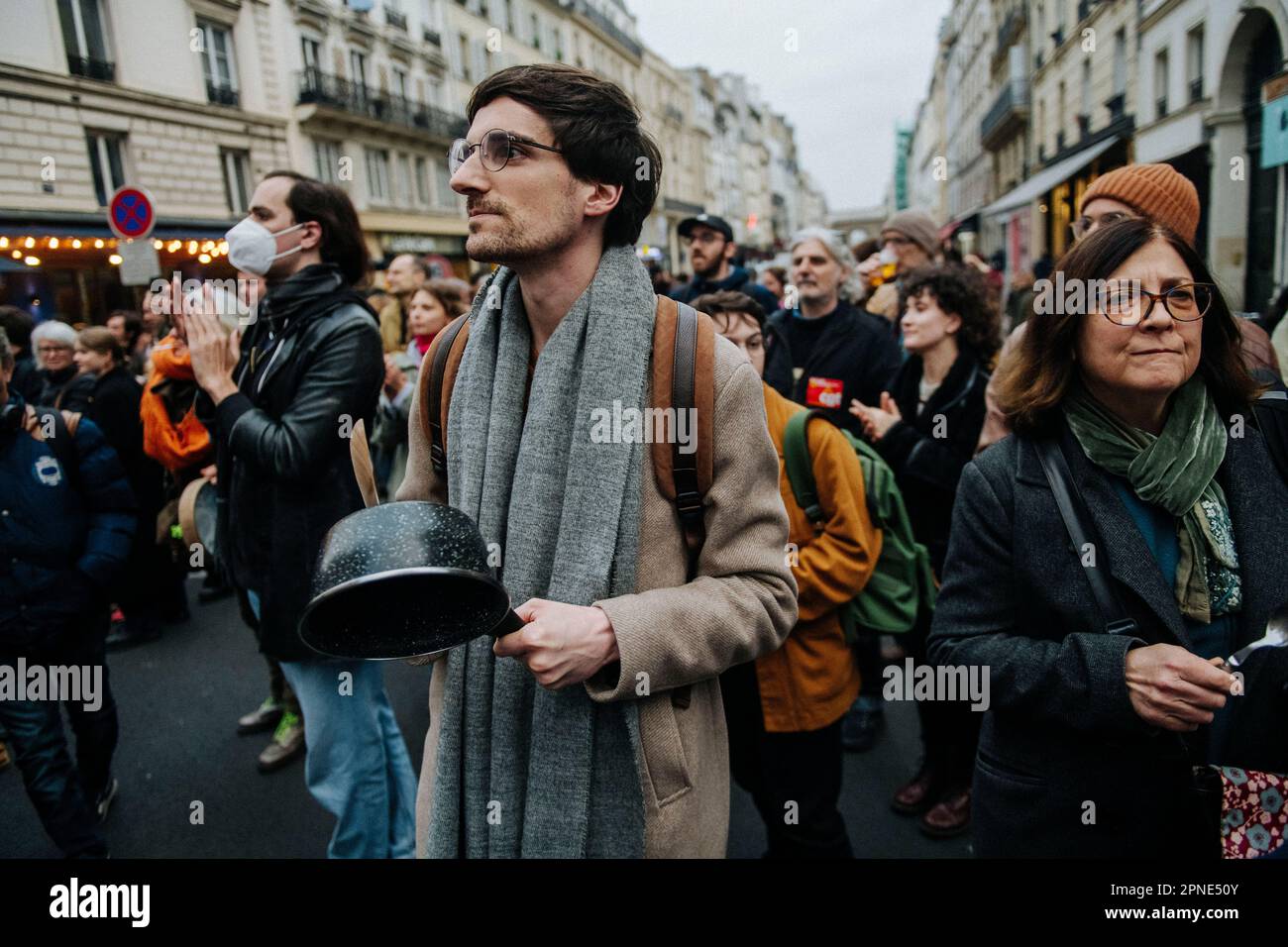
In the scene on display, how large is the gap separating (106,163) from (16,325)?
489 centimetres

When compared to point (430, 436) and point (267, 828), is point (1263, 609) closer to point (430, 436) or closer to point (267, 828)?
point (430, 436)

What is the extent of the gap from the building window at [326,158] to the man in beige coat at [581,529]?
83.4 feet

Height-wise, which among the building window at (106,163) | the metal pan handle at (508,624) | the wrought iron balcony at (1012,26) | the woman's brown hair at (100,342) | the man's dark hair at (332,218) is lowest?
the metal pan handle at (508,624)

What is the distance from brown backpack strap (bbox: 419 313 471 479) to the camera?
1.74m

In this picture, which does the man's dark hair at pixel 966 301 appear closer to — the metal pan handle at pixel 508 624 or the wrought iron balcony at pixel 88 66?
the metal pan handle at pixel 508 624

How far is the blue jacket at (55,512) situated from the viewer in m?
2.91

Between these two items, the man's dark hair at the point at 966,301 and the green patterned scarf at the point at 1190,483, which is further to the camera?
the man's dark hair at the point at 966,301

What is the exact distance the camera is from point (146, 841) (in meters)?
3.47

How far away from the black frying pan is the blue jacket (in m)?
2.54

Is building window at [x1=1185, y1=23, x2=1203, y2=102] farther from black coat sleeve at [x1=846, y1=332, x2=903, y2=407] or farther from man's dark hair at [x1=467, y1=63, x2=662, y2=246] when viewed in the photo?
man's dark hair at [x1=467, y1=63, x2=662, y2=246]

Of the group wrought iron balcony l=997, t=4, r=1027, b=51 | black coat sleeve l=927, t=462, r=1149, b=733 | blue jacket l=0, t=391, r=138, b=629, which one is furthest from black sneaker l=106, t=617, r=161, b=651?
wrought iron balcony l=997, t=4, r=1027, b=51

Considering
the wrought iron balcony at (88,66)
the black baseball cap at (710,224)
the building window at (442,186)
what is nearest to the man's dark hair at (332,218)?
the black baseball cap at (710,224)
